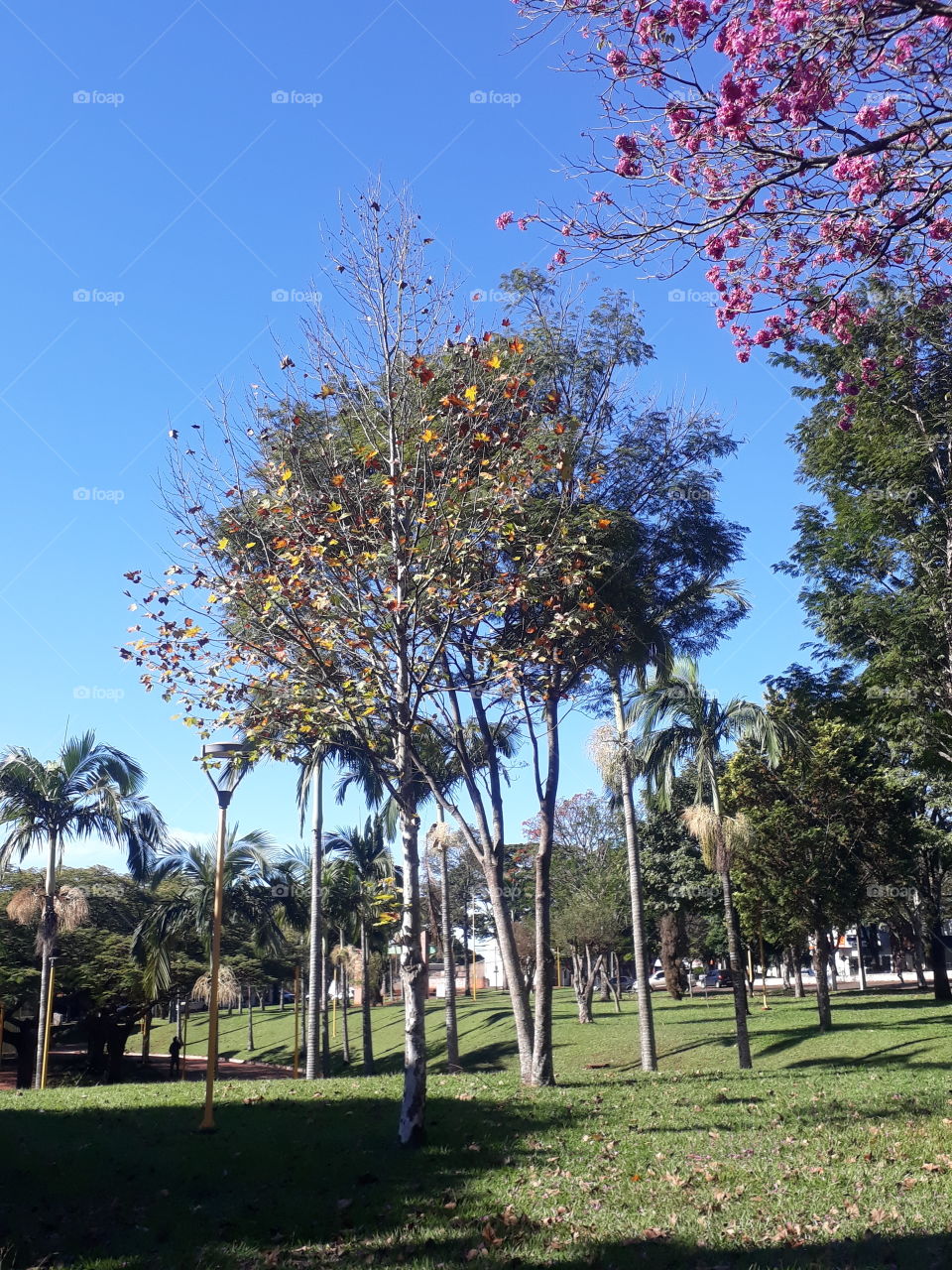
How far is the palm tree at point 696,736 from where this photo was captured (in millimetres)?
24328

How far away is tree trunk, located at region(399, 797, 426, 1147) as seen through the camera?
1139 cm

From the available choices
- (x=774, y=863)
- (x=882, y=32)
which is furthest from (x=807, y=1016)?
(x=882, y=32)

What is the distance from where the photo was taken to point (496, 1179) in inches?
391

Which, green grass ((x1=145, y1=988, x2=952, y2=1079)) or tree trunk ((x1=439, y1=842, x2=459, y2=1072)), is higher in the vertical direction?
tree trunk ((x1=439, y1=842, x2=459, y2=1072))

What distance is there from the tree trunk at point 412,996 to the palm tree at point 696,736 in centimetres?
1351

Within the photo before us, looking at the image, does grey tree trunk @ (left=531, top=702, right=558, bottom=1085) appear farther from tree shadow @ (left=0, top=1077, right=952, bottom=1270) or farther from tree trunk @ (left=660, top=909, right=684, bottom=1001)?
tree trunk @ (left=660, top=909, right=684, bottom=1001)

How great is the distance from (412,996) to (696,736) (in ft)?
50.7

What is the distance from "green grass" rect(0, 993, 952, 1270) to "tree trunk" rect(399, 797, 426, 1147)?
409 millimetres

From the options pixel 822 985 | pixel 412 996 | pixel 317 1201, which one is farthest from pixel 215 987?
pixel 822 985

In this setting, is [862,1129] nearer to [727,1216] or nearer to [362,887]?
[727,1216]

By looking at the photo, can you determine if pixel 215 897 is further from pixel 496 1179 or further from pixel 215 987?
pixel 496 1179

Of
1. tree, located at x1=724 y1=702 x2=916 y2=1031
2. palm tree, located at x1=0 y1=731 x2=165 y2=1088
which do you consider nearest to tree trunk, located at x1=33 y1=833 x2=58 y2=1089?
palm tree, located at x1=0 y1=731 x2=165 y2=1088

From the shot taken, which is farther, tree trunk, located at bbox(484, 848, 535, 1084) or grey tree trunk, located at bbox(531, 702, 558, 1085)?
tree trunk, located at bbox(484, 848, 535, 1084)

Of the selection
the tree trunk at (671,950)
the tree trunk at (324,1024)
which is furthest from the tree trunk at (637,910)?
the tree trunk at (671,950)
